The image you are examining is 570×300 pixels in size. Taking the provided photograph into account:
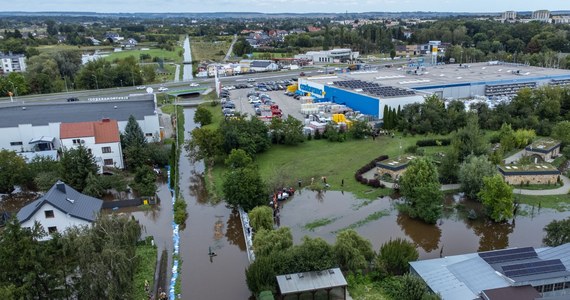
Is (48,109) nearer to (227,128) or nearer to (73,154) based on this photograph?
(73,154)

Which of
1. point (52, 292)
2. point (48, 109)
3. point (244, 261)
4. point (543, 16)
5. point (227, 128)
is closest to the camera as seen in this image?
point (52, 292)

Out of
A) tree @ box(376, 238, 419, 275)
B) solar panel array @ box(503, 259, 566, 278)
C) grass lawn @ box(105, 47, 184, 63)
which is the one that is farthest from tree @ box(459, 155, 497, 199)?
grass lawn @ box(105, 47, 184, 63)

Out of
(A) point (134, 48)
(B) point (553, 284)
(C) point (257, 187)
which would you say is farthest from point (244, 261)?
(A) point (134, 48)

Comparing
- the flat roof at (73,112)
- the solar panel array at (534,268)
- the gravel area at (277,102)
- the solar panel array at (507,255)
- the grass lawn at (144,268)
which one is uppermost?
the flat roof at (73,112)

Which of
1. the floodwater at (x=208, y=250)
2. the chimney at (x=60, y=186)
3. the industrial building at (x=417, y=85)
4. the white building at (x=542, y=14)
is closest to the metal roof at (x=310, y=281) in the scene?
the floodwater at (x=208, y=250)

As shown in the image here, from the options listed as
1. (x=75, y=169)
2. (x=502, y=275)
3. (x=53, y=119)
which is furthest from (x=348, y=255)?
(x=53, y=119)

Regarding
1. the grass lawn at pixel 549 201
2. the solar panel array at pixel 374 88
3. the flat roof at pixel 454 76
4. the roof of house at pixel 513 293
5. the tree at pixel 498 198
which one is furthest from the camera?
the flat roof at pixel 454 76

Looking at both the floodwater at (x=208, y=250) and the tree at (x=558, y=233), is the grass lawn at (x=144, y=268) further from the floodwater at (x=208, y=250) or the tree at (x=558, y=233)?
the tree at (x=558, y=233)
